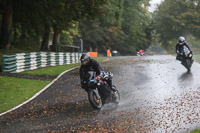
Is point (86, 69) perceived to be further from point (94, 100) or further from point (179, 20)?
point (179, 20)

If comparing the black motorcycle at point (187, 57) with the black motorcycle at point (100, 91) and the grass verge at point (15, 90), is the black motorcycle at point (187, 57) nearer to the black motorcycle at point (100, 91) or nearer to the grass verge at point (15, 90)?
the grass verge at point (15, 90)

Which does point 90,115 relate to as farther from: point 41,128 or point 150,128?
point 150,128

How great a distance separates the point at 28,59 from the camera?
75.9 feet

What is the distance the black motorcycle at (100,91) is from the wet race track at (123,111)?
0.23m

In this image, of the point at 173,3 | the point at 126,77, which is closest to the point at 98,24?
the point at 173,3

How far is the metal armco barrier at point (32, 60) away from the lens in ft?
67.7

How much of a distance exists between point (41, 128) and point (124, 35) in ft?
233

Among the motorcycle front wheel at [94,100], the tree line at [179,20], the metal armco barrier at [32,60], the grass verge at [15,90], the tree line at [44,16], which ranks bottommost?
the grass verge at [15,90]

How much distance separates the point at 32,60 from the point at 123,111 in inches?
592

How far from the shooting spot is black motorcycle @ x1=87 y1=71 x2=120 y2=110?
1023 centimetres

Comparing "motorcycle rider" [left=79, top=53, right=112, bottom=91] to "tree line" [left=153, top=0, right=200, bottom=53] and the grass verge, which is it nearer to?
the grass verge

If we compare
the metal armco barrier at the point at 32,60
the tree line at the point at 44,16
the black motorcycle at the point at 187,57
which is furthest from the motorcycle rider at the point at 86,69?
the tree line at the point at 44,16

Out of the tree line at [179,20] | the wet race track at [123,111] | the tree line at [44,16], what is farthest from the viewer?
the tree line at [179,20]

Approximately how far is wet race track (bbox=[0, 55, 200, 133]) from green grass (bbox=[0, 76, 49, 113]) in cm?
69
